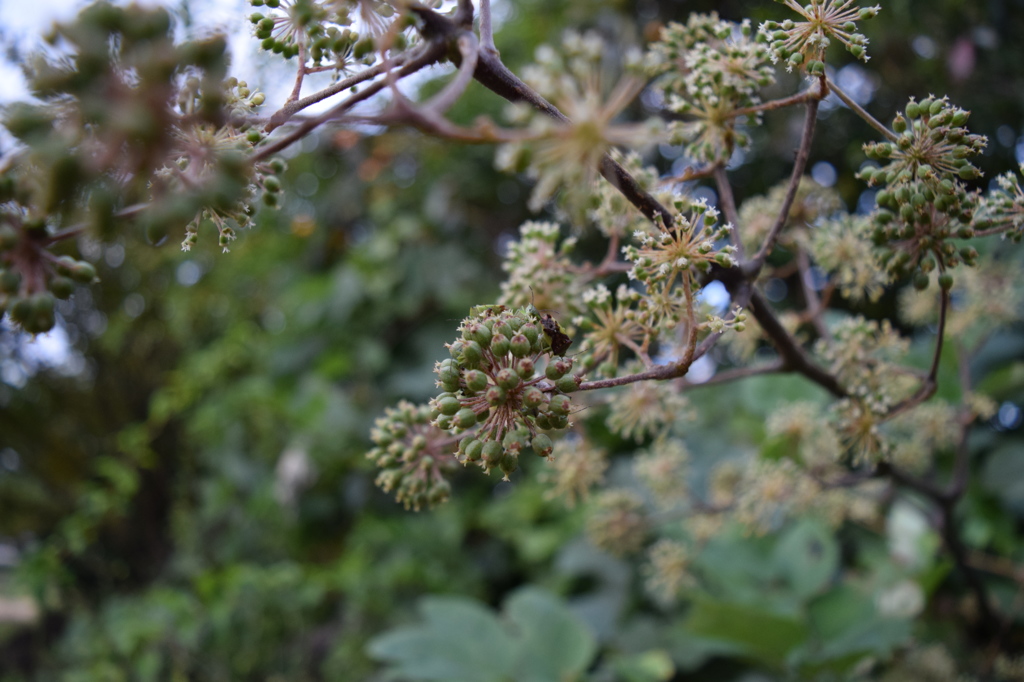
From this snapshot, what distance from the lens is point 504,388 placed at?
0.60m

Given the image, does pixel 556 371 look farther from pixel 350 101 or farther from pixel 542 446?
pixel 350 101

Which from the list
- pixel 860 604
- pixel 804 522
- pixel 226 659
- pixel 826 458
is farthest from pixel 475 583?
pixel 826 458

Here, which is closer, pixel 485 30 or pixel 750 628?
pixel 485 30

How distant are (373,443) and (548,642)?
750 millimetres

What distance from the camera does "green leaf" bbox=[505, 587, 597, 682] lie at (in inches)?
57.5

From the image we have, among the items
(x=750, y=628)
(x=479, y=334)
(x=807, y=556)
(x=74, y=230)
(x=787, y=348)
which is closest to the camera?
(x=74, y=230)

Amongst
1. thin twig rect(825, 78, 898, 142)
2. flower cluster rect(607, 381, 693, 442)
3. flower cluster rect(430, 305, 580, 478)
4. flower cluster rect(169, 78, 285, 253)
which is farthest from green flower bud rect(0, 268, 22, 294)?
thin twig rect(825, 78, 898, 142)

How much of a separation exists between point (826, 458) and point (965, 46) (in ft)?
5.63

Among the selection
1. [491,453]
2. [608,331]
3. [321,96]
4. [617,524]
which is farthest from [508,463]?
[617,524]

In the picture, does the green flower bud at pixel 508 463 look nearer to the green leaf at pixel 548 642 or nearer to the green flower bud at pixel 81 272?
the green flower bud at pixel 81 272

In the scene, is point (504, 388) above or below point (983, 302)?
below

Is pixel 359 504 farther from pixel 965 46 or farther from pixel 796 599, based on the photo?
pixel 965 46

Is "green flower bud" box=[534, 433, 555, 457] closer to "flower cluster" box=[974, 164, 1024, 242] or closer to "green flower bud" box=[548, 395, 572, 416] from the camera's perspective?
"green flower bud" box=[548, 395, 572, 416]

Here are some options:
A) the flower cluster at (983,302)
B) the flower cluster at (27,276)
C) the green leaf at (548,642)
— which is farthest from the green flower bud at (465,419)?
the flower cluster at (983,302)
